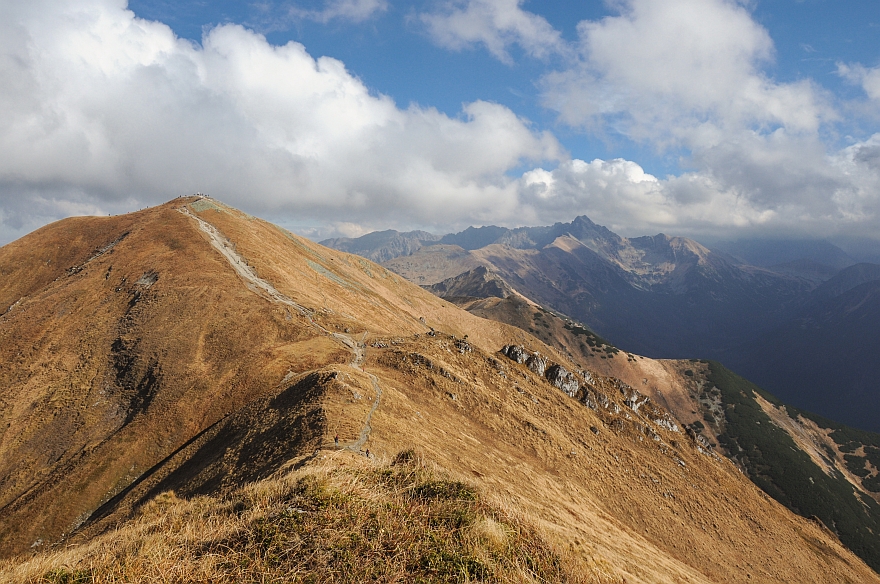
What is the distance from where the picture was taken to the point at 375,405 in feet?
119

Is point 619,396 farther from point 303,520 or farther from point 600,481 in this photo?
point 303,520

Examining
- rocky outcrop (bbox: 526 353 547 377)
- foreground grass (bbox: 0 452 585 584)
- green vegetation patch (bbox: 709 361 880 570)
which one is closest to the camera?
foreground grass (bbox: 0 452 585 584)

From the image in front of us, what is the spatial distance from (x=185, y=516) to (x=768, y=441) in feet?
638

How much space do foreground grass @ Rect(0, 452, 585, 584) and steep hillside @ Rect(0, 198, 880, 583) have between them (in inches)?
3.5

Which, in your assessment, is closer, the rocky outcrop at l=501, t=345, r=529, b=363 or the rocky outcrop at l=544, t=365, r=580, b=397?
the rocky outcrop at l=544, t=365, r=580, b=397

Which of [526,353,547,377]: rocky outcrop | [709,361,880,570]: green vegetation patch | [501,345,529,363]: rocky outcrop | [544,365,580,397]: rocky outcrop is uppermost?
[501,345,529,363]: rocky outcrop

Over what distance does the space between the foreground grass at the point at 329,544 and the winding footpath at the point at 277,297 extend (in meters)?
15.7

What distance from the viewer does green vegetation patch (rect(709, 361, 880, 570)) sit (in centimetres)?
10731

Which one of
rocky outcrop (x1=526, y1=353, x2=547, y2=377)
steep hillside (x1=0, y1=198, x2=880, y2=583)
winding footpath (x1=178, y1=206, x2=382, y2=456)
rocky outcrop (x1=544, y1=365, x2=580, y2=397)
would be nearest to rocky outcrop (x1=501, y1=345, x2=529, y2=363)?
steep hillside (x1=0, y1=198, x2=880, y2=583)

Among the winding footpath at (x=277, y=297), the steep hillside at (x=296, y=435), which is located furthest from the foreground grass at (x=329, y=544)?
the winding footpath at (x=277, y=297)

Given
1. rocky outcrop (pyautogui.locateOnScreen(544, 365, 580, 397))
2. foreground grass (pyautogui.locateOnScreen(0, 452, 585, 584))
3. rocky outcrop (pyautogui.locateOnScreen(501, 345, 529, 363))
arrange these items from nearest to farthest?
foreground grass (pyautogui.locateOnScreen(0, 452, 585, 584))
rocky outcrop (pyautogui.locateOnScreen(544, 365, 580, 397))
rocky outcrop (pyautogui.locateOnScreen(501, 345, 529, 363))

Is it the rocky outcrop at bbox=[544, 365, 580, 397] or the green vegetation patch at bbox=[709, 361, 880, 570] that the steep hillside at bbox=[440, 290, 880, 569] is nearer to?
the green vegetation patch at bbox=[709, 361, 880, 570]

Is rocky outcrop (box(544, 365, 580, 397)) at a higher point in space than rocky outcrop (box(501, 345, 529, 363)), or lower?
lower

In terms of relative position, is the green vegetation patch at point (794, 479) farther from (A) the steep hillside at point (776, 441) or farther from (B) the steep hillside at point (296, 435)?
(B) the steep hillside at point (296, 435)
